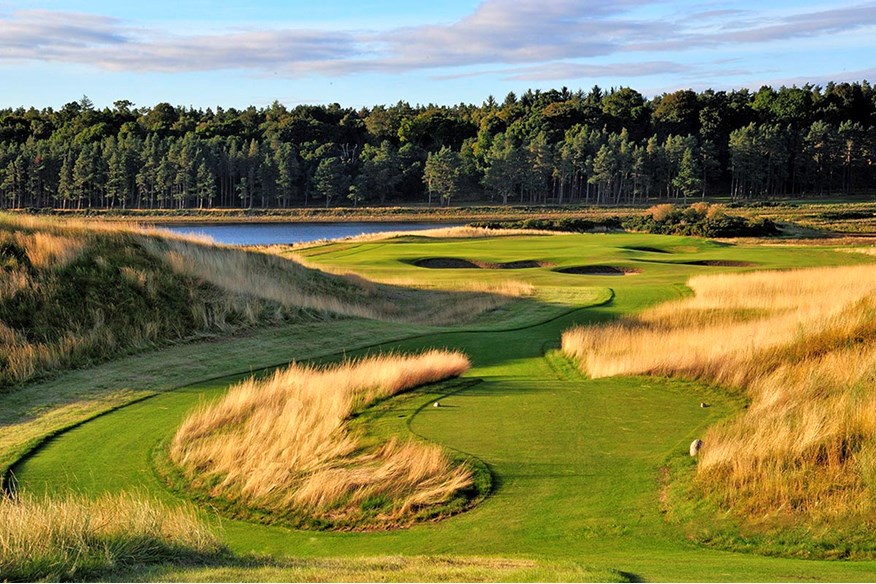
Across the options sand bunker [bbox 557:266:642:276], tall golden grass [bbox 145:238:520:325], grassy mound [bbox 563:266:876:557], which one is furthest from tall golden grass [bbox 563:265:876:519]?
sand bunker [bbox 557:266:642:276]

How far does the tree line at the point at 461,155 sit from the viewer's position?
11938cm

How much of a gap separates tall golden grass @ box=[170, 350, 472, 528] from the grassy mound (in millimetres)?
2989

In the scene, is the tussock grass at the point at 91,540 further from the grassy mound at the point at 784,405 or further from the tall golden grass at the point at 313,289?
the tall golden grass at the point at 313,289

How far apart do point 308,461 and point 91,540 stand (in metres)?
3.47

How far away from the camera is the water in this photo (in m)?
82.2

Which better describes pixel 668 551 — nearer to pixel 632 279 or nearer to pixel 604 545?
pixel 604 545

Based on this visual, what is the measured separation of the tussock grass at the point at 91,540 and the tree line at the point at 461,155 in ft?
367

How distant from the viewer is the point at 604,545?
7.31 m

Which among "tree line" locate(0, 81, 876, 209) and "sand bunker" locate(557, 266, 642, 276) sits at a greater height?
"tree line" locate(0, 81, 876, 209)

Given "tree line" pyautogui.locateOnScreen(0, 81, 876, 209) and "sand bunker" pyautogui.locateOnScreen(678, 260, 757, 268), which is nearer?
"sand bunker" pyautogui.locateOnScreen(678, 260, 757, 268)

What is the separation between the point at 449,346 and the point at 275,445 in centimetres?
866

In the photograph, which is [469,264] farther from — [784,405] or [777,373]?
[784,405]

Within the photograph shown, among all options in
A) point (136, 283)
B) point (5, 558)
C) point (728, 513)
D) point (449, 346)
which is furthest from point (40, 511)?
point (136, 283)

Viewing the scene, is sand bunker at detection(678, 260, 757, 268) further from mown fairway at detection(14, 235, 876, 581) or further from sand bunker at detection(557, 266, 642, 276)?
mown fairway at detection(14, 235, 876, 581)
